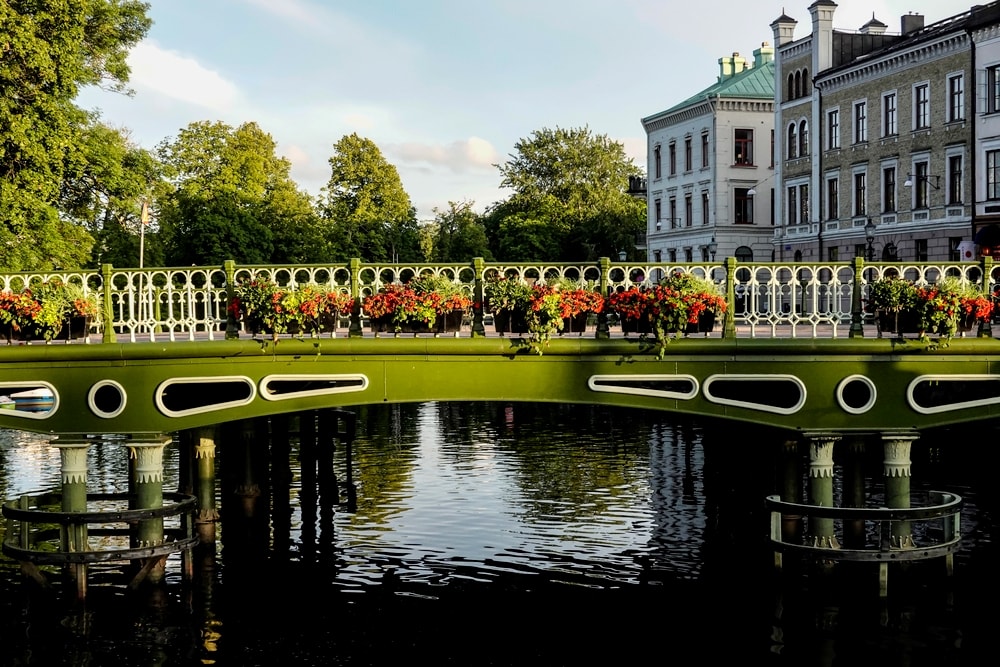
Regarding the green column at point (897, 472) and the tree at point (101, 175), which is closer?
the green column at point (897, 472)

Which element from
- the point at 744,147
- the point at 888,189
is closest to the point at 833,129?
the point at 888,189

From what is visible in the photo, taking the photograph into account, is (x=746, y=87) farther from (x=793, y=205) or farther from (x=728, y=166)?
(x=793, y=205)

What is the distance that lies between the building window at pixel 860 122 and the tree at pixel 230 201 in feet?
99.6

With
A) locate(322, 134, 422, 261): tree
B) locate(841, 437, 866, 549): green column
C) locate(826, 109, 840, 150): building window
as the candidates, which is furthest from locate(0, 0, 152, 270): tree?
locate(322, 134, 422, 261): tree

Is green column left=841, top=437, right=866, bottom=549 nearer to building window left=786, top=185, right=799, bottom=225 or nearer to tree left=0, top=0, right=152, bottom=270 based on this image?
tree left=0, top=0, right=152, bottom=270

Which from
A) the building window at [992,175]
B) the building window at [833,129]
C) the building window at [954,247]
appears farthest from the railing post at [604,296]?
the building window at [833,129]

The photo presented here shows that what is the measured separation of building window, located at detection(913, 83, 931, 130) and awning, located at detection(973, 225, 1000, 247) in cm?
563

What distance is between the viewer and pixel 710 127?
241 feet

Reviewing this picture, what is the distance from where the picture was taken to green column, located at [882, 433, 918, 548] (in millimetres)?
19438

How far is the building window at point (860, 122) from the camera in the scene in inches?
2233

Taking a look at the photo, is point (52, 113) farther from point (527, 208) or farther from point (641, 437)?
point (527, 208)

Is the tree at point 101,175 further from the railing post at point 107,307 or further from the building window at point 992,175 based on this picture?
the building window at point 992,175

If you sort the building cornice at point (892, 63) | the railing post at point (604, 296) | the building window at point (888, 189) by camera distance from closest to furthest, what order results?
the railing post at point (604, 296) < the building cornice at point (892, 63) < the building window at point (888, 189)

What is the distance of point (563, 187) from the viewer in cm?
9631
